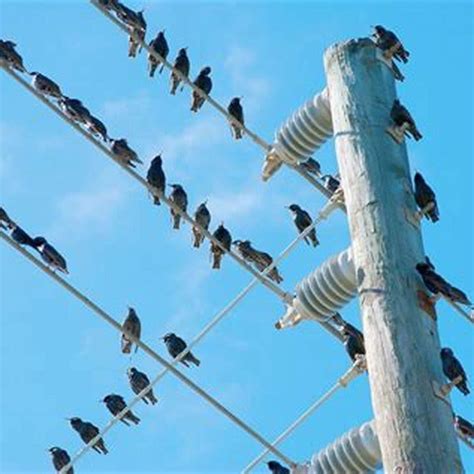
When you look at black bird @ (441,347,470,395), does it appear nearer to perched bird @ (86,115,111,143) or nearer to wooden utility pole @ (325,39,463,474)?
wooden utility pole @ (325,39,463,474)

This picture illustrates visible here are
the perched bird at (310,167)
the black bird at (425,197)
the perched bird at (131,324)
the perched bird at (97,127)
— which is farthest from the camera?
the perched bird at (131,324)

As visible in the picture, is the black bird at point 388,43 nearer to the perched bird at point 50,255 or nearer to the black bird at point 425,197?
the black bird at point 425,197

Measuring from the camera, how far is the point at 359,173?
8109 mm

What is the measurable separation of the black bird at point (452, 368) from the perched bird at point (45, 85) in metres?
8.11

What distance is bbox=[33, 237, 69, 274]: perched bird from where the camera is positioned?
15.7m

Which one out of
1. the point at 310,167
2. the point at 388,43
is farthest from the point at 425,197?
the point at 310,167

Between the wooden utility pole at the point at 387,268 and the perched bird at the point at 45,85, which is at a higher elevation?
the perched bird at the point at 45,85

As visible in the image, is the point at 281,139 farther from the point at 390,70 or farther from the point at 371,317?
the point at 371,317

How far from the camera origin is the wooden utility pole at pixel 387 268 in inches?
287

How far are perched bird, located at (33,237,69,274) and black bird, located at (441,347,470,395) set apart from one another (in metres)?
6.78

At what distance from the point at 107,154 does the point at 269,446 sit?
211cm

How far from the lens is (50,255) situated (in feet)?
52.0

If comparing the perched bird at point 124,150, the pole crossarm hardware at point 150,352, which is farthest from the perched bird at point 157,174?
the pole crossarm hardware at point 150,352

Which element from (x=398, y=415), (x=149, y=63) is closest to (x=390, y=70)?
(x=398, y=415)
